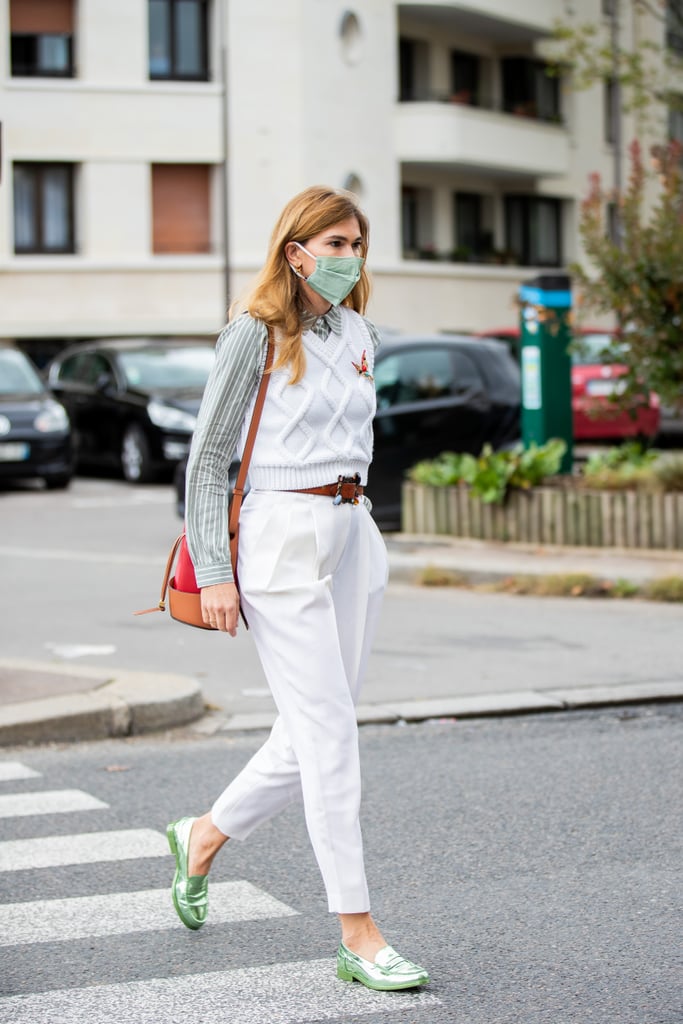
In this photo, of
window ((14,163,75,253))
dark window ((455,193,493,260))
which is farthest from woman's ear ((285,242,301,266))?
dark window ((455,193,493,260))

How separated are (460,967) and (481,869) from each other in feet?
3.16

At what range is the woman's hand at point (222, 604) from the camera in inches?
167

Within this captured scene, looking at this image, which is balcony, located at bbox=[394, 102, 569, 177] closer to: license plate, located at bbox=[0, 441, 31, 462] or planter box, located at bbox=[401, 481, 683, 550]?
license plate, located at bbox=[0, 441, 31, 462]

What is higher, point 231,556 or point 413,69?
point 413,69

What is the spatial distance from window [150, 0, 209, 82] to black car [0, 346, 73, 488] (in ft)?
50.6

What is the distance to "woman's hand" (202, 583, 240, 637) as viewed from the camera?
4.23 m

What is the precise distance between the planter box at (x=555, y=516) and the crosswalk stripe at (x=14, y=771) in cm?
639

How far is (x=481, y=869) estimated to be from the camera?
5336 mm

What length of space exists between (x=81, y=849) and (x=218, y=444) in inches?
74.8

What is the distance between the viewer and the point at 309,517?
429cm

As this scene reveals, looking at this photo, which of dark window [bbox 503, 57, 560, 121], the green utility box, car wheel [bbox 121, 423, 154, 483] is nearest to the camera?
the green utility box

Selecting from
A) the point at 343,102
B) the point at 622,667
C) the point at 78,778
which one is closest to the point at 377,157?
the point at 343,102

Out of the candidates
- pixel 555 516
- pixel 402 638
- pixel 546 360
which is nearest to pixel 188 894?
pixel 402 638

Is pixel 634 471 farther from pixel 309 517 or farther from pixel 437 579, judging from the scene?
pixel 309 517
